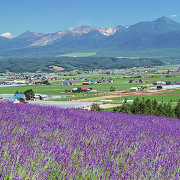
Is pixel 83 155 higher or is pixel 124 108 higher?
pixel 83 155

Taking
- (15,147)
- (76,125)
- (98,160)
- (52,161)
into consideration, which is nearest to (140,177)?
(98,160)

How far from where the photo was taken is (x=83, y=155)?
3.60 m

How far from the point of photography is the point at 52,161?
3287 mm

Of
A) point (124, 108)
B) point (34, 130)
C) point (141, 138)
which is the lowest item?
point (124, 108)

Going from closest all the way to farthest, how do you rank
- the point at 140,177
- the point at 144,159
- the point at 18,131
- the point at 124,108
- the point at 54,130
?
1. the point at 140,177
2. the point at 144,159
3. the point at 18,131
4. the point at 54,130
5. the point at 124,108

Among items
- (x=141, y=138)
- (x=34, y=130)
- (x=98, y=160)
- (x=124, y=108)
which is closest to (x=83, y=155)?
(x=98, y=160)

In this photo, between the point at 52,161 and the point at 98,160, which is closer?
the point at 52,161

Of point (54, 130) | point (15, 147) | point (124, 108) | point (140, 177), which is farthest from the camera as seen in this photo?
point (124, 108)

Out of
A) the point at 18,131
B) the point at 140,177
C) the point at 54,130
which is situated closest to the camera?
the point at 140,177

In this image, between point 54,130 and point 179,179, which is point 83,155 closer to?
point 179,179

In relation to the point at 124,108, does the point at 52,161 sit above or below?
above

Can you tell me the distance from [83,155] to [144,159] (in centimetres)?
75

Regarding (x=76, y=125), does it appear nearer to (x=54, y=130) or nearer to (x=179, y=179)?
(x=54, y=130)

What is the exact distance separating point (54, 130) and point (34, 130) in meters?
0.33
